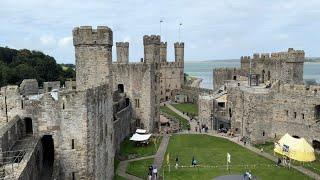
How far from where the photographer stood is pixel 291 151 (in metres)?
33.7

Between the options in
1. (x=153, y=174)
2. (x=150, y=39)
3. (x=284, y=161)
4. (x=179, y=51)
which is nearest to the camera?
(x=153, y=174)

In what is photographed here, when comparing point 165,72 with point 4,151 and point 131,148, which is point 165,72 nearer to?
point 131,148

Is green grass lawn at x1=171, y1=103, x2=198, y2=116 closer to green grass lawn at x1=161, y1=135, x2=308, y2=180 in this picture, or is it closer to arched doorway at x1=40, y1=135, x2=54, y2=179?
green grass lawn at x1=161, y1=135, x2=308, y2=180

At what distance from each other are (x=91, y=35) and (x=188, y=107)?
4818cm

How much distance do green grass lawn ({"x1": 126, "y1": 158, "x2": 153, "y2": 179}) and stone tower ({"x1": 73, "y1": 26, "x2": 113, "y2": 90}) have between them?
800 cm

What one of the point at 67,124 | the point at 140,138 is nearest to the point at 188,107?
the point at 140,138

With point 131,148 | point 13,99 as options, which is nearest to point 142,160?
point 131,148

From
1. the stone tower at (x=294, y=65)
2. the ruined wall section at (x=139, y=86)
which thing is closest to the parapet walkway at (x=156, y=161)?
the ruined wall section at (x=139, y=86)

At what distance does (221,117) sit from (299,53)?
12148 mm

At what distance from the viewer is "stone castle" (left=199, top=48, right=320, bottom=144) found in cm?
4319

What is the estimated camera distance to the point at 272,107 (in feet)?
153

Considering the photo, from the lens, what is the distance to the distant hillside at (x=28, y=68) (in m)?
77.6

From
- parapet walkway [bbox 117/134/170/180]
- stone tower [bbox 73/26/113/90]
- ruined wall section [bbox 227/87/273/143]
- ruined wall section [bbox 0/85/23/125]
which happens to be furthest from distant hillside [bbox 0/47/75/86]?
ruined wall section [bbox 0/85/23/125]

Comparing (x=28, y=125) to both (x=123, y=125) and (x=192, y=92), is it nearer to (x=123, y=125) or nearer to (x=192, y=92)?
(x=123, y=125)
